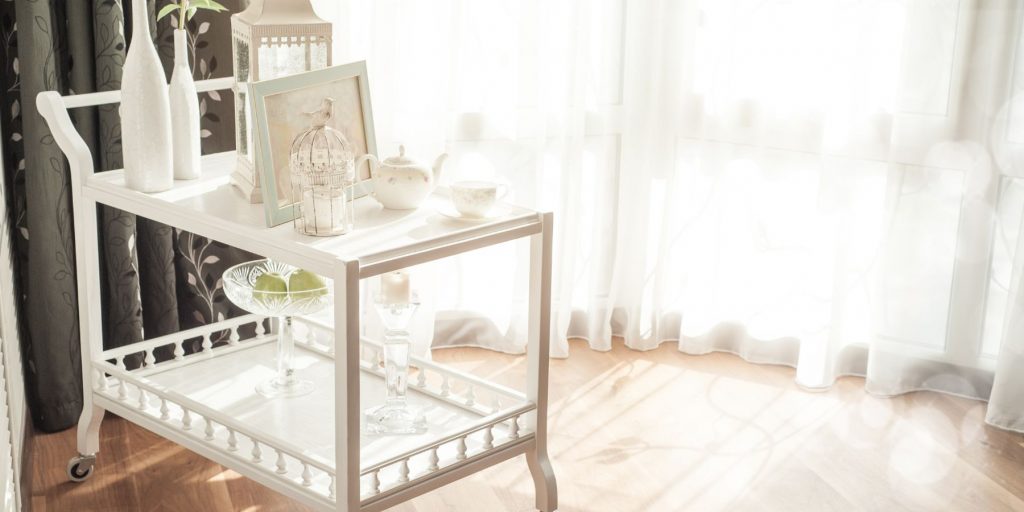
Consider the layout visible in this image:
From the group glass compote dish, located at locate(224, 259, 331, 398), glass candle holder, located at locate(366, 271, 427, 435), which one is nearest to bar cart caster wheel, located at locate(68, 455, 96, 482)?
glass compote dish, located at locate(224, 259, 331, 398)

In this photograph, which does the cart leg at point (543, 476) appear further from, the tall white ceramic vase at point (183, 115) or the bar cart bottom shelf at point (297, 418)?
the tall white ceramic vase at point (183, 115)

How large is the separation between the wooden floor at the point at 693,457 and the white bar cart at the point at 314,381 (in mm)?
160

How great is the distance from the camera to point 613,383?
10.1ft

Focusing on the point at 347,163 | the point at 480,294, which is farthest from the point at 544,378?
the point at 480,294

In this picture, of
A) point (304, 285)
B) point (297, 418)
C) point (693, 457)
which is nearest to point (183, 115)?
point (304, 285)

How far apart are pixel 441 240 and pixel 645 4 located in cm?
138

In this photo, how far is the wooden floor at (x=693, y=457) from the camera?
246 centimetres

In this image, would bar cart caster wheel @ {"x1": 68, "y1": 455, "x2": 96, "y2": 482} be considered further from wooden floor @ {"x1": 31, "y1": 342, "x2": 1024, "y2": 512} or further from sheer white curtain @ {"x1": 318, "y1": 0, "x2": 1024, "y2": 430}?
sheer white curtain @ {"x1": 318, "y1": 0, "x2": 1024, "y2": 430}

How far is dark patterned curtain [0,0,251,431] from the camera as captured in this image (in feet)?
8.16

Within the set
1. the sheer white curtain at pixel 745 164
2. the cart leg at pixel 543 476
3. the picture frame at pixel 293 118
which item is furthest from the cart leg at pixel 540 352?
the sheer white curtain at pixel 745 164

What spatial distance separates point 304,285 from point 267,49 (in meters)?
0.49

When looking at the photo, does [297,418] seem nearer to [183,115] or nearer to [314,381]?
[314,381]

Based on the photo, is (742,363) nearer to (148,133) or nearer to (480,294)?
(480,294)

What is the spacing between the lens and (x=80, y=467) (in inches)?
97.9
